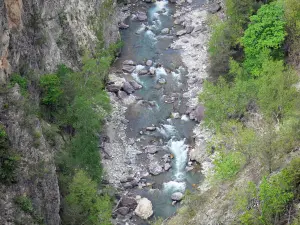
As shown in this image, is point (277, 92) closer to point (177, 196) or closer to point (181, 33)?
point (177, 196)

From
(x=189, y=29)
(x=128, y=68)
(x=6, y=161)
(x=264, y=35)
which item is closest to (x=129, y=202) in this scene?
(x=6, y=161)

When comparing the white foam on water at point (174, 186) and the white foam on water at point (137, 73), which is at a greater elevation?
the white foam on water at point (137, 73)

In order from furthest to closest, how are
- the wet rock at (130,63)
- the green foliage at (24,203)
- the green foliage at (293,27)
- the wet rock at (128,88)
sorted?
the wet rock at (130,63) < the wet rock at (128,88) < the green foliage at (293,27) < the green foliage at (24,203)

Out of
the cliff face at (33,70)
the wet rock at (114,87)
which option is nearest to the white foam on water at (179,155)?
the wet rock at (114,87)

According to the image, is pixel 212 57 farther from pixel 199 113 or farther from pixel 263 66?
pixel 263 66

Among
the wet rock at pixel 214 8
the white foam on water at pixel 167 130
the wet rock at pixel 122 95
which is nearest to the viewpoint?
the white foam on water at pixel 167 130

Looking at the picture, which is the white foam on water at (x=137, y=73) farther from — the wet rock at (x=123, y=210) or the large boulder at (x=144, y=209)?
the wet rock at (x=123, y=210)
